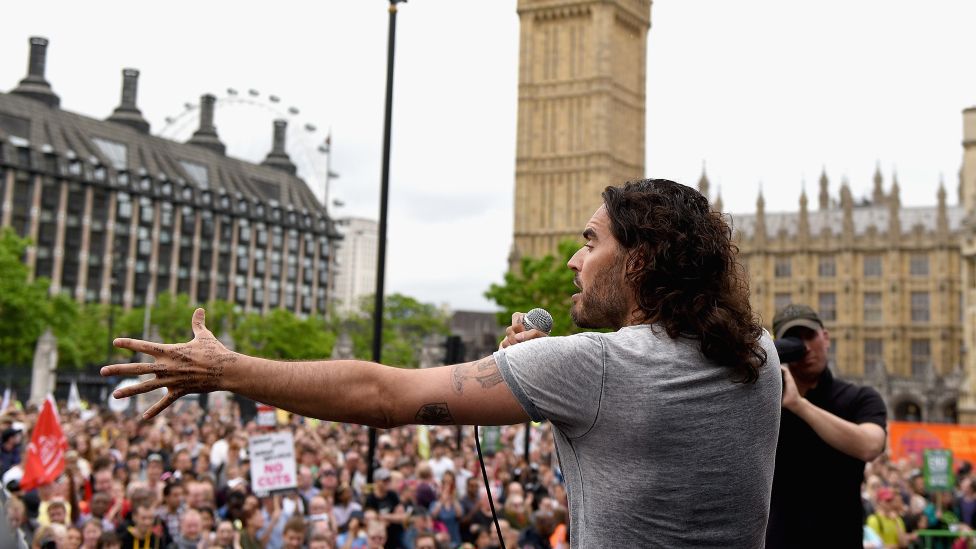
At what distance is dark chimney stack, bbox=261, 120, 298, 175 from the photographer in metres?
102

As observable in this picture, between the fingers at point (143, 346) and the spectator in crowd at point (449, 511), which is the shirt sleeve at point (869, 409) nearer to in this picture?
the fingers at point (143, 346)

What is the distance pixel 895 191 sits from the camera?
239 ft

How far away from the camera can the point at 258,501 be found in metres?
10.3

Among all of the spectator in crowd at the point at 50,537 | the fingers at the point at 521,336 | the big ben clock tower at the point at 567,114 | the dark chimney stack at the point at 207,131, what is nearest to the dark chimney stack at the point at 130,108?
the dark chimney stack at the point at 207,131

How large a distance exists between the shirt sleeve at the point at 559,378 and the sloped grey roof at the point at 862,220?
70478mm

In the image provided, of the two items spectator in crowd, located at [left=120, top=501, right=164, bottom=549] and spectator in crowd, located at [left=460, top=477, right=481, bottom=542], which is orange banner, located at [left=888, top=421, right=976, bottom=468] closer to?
spectator in crowd, located at [left=460, top=477, right=481, bottom=542]

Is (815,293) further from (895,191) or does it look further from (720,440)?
(720,440)

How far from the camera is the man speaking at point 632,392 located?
209 cm

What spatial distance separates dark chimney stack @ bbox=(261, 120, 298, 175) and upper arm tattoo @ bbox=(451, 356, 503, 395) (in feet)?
337

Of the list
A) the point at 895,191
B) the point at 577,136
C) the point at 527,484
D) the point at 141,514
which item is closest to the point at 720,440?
the point at 141,514

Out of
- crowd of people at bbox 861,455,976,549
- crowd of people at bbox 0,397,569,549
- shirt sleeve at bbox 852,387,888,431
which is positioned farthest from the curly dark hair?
crowd of people at bbox 861,455,976,549

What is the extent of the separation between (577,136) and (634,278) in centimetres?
7027

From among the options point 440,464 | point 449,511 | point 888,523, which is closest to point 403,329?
point 440,464

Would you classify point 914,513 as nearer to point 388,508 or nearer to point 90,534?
point 388,508
